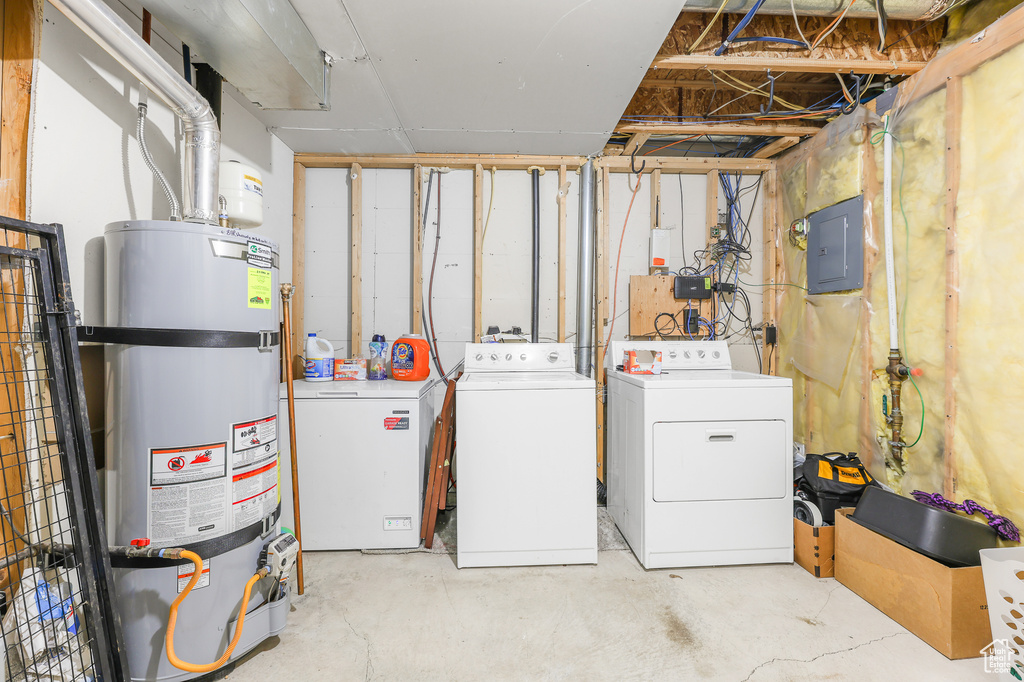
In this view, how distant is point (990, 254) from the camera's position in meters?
1.60

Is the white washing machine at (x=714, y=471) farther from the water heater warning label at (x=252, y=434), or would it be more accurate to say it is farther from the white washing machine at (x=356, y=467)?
the water heater warning label at (x=252, y=434)

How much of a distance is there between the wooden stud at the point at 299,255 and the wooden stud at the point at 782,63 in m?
2.20

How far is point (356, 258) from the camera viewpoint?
2.72m

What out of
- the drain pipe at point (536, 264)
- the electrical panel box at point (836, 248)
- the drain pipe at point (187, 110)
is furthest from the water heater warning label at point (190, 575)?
the electrical panel box at point (836, 248)

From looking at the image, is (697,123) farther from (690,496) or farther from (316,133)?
(316,133)

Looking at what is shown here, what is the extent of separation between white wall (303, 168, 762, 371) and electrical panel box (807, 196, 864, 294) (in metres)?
0.45

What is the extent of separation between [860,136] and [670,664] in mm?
2589

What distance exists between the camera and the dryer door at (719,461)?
1903 millimetres

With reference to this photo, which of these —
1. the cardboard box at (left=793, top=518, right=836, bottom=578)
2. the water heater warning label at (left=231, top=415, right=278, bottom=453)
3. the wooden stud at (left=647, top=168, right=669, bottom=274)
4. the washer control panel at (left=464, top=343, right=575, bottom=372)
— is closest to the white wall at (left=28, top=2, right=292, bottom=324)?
the water heater warning label at (left=231, top=415, right=278, bottom=453)

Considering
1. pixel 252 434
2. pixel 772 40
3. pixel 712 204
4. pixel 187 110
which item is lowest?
pixel 252 434

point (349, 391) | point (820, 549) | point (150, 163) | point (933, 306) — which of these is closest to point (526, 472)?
point (349, 391)

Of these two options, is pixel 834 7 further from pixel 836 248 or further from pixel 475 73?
pixel 475 73

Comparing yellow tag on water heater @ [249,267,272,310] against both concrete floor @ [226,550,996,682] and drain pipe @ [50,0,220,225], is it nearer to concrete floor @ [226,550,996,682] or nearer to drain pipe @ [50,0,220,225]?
drain pipe @ [50,0,220,225]

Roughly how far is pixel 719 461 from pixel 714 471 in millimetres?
51
